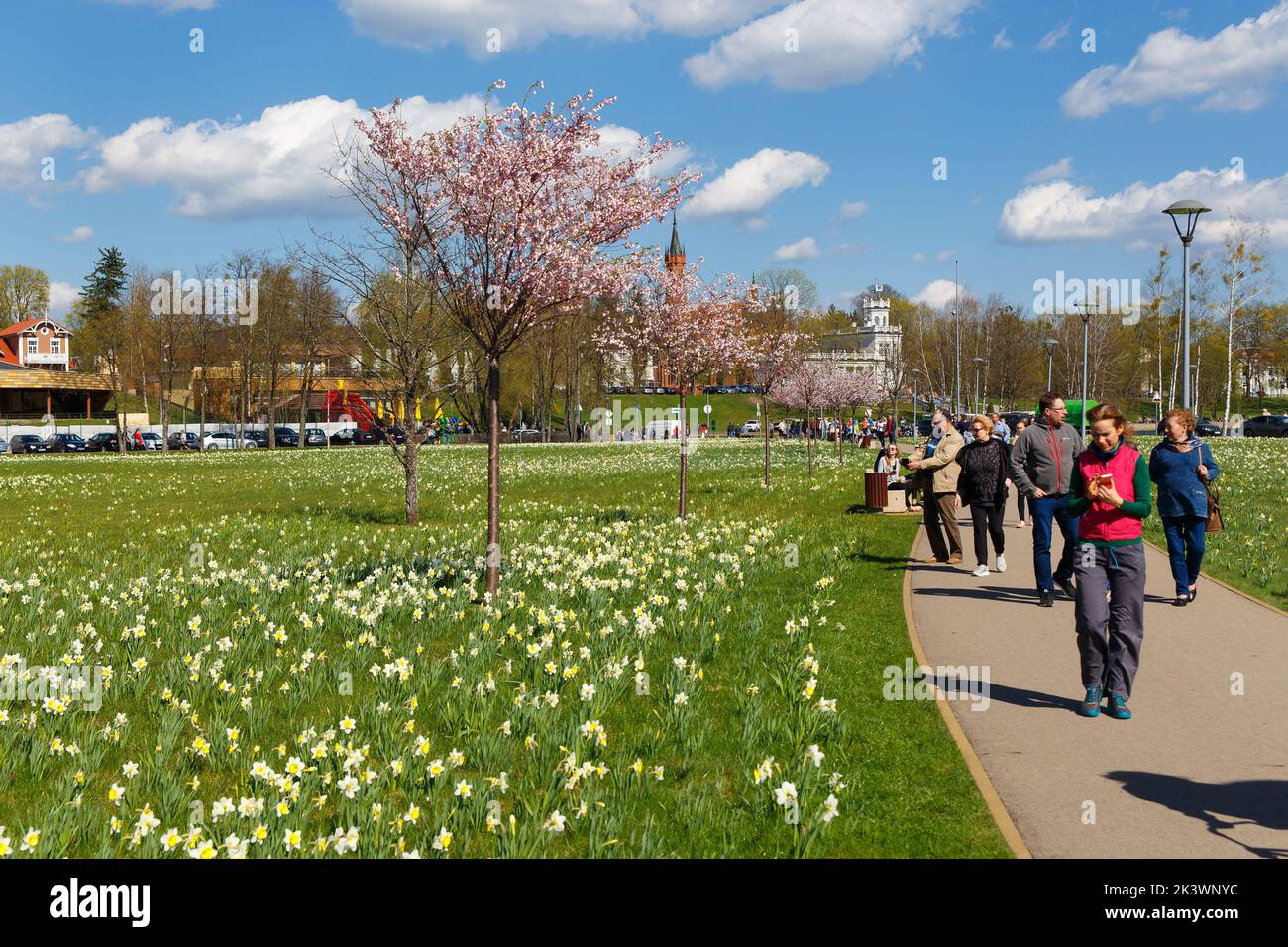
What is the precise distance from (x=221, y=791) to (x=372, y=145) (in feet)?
33.3

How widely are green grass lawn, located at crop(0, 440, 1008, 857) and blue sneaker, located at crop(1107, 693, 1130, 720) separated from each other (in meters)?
1.09

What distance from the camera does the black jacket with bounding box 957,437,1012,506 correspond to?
11977 millimetres

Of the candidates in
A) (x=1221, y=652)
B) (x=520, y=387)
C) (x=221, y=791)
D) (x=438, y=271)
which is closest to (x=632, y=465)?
(x=438, y=271)

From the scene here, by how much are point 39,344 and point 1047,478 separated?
111 m

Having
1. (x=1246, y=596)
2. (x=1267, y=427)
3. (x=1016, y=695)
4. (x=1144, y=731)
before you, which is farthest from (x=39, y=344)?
(x=1144, y=731)

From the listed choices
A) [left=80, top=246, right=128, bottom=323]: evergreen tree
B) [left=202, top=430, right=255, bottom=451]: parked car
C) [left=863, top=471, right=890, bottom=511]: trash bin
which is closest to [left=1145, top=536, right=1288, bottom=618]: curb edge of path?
[left=863, top=471, right=890, bottom=511]: trash bin

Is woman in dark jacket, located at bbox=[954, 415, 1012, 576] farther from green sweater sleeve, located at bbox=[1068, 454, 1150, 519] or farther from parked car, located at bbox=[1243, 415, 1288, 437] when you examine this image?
parked car, located at bbox=[1243, 415, 1288, 437]

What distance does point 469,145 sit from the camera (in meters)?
10.0

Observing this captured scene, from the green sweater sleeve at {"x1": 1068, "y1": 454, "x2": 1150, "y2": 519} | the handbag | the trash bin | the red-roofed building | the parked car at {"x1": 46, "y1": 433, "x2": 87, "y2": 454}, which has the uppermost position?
the red-roofed building

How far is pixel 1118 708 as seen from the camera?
6.63 metres

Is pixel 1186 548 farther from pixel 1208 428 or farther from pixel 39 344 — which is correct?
pixel 39 344

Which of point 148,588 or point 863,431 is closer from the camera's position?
point 148,588

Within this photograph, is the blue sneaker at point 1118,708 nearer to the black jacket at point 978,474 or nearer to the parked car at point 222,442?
the black jacket at point 978,474
